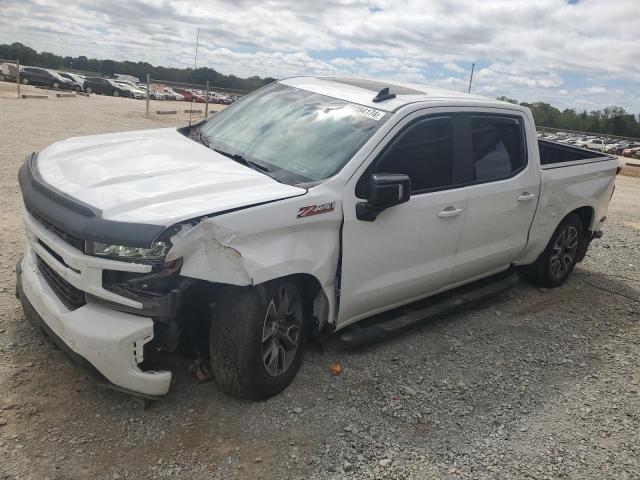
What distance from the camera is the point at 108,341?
282 centimetres

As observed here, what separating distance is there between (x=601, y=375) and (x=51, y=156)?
4.28m

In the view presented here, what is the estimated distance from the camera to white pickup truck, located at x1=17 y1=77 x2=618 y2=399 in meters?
2.85

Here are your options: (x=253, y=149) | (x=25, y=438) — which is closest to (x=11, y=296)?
(x=25, y=438)

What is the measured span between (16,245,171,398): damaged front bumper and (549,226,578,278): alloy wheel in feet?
14.4

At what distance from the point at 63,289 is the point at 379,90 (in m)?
2.68

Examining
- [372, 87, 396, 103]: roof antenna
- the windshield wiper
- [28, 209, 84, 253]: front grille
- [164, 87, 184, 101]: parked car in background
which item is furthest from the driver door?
[164, 87, 184, 101]: parked car in background

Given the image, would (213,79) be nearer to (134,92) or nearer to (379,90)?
(134,92)

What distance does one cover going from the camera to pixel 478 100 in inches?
187

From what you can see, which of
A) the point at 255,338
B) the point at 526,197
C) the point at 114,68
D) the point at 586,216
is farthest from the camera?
the point at 114,68

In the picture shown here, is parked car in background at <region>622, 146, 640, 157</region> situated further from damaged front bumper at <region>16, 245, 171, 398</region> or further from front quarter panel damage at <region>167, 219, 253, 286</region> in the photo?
damaged front bumper at <region>16, 245, 171, 398</region>

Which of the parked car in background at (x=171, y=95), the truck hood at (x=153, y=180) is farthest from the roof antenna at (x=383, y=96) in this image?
the parked car in background at (x=171, y=95)

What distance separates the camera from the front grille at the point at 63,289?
9.86 ft

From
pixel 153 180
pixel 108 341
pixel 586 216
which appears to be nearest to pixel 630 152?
pixel 586 216

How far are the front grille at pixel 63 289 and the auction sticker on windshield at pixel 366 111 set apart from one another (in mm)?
2154
